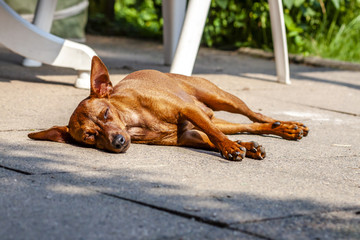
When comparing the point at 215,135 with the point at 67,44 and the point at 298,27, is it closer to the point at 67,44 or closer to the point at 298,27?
the point at 67,44

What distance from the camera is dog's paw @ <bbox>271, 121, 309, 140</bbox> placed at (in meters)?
4.17

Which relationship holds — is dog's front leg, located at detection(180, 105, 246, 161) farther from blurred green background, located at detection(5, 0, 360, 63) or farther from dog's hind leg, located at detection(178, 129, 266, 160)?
blurred green background, located at detection(5, 0, 360, 63)

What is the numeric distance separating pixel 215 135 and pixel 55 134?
3.33ft

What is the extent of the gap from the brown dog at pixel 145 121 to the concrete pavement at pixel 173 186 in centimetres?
8

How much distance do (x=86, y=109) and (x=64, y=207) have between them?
1234 millimetres

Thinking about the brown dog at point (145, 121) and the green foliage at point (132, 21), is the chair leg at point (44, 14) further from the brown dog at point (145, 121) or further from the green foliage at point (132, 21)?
the green foliage at point (132, 21)

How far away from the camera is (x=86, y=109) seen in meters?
3.56

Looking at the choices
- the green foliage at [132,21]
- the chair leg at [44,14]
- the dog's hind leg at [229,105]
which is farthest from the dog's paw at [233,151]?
the green foliage at [132,21]

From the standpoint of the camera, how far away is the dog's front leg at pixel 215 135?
3.40 meters

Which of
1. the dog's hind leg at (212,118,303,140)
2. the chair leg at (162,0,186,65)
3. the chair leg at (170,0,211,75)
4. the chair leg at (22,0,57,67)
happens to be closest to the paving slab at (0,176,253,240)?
the dog's hind leg at (212,118,303,140)

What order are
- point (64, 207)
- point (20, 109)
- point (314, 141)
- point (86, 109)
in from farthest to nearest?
point (20, 109)
point (314, 141)
point (86, 109)
point (64, 207)

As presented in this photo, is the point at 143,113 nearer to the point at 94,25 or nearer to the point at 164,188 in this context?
the point at 164,188

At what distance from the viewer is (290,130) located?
420 centimetres

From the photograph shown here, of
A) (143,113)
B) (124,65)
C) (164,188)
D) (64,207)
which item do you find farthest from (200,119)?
(124,65)
